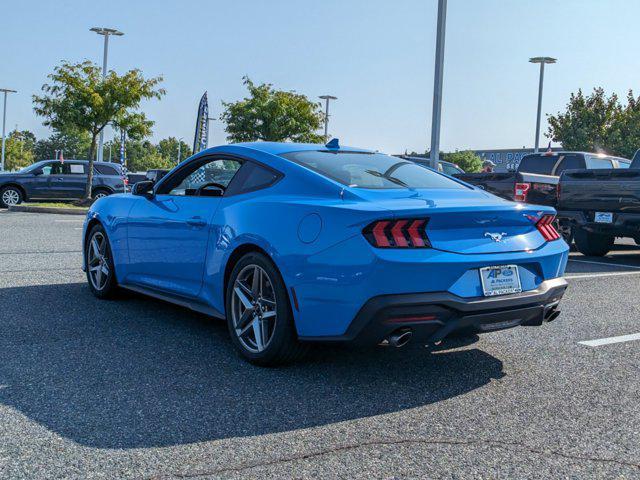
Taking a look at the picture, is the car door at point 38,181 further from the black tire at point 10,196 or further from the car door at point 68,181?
the black tire at point 10,196

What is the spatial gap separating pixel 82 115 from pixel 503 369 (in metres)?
23.2

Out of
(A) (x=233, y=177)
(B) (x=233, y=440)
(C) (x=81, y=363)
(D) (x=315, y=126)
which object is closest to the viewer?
(B) (x=233, y=440)

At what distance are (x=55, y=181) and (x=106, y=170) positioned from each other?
1963 millimetres

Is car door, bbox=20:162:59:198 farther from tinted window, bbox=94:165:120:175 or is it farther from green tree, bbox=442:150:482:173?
green tree, bbox=442:150:482:173

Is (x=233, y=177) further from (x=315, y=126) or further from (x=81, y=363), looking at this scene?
(x=315, y=126)

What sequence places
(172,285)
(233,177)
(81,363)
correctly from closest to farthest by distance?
1. (81,363)
2. (233,177)
3. (172,285)

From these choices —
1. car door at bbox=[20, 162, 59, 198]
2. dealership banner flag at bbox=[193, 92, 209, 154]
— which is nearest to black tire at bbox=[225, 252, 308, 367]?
dealership banner flag at bbox=[193, 92, 209, 154]

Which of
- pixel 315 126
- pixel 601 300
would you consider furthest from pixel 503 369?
pixel 315 126

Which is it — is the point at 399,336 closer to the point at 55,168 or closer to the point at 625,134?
the point at 55,168

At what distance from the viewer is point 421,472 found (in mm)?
2996

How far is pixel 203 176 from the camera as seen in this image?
18.4 feet

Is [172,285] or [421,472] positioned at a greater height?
[172,285]

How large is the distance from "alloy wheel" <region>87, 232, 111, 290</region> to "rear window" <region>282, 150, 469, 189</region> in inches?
96.0

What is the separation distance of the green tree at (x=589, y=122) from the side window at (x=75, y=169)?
30.6m
